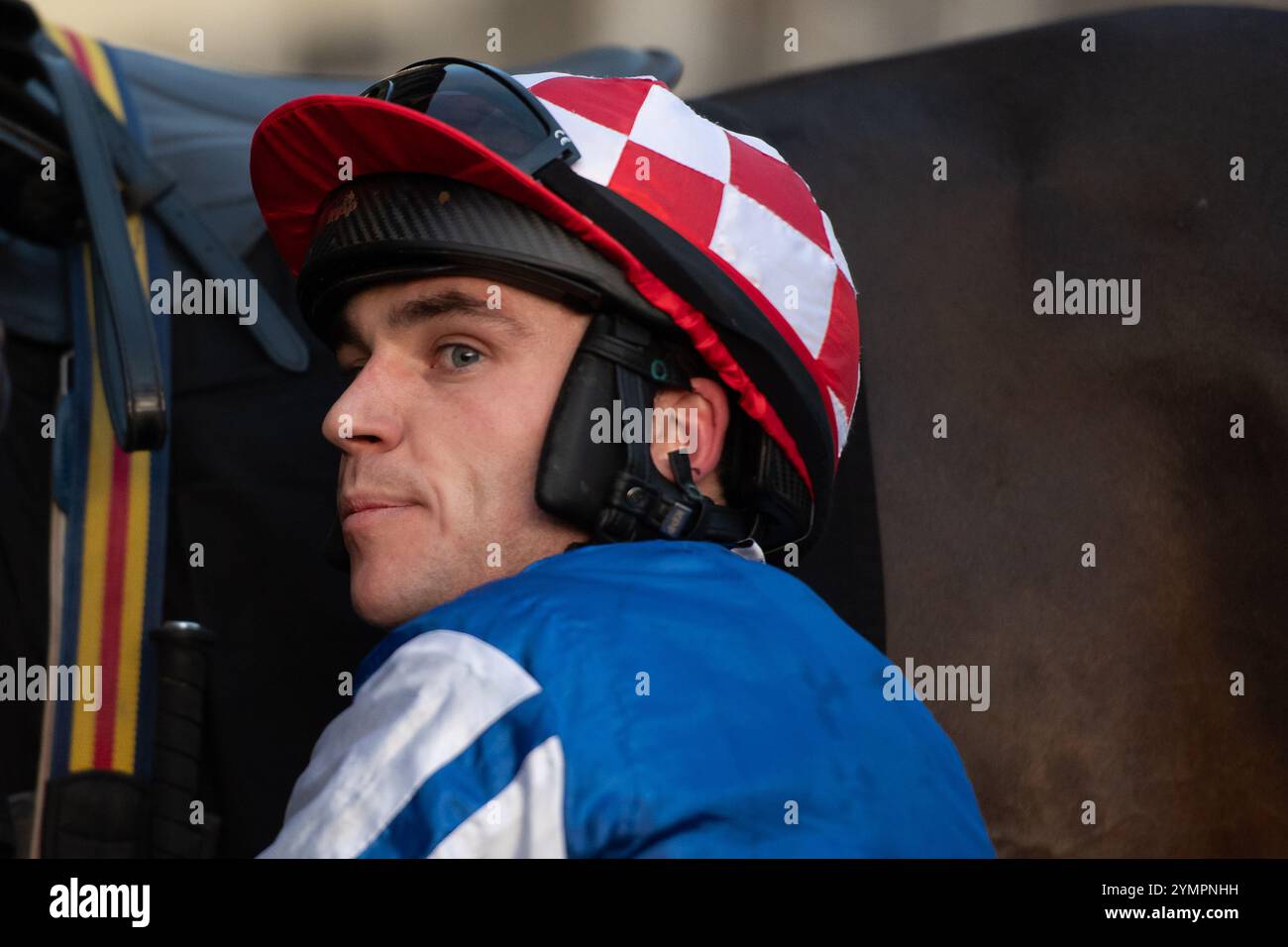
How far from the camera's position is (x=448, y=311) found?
1.43 metres

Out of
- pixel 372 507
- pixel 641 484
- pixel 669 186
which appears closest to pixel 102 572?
pixel 372 507

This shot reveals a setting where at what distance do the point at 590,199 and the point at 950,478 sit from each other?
820 millimetres

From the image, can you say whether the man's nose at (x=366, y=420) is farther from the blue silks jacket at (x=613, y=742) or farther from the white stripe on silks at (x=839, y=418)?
the white stripe on silks at (x=839, y=418)

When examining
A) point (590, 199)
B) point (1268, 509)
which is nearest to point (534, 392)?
point (590, 199)

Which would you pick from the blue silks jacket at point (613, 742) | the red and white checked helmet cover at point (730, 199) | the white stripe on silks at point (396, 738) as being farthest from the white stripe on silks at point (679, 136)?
the white stripe on silks at point (396, 738)

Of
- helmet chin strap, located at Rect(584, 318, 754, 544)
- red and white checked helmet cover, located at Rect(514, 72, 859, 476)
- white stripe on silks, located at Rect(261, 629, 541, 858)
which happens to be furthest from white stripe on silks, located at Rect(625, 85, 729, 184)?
white stripe on silks, located at Rect(261, 629, 541, 858)

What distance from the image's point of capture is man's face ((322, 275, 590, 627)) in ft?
4.49

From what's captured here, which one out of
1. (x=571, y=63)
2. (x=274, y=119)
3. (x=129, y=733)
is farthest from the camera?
(x=571, y=63)

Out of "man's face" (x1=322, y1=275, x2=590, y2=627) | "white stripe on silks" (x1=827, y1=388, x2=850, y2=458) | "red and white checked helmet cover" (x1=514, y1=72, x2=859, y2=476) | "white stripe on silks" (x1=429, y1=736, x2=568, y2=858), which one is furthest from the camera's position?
"white stripe on silks" (x1=827, y1=388, x2=850, y2=458)

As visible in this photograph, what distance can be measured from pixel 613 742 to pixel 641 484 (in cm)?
51

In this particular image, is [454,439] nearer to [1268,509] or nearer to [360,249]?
[360,249]

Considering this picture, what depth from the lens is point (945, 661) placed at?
1935 millimetres

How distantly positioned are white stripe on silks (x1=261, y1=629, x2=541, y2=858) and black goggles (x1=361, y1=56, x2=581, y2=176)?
0.64 meters

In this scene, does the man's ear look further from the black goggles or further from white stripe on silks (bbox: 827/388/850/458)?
the black goggles
